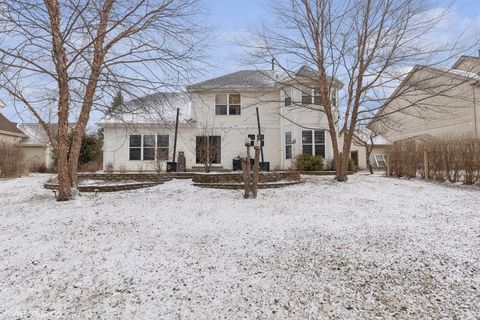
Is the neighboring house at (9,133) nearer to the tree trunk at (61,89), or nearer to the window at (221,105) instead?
the window at (221,105)

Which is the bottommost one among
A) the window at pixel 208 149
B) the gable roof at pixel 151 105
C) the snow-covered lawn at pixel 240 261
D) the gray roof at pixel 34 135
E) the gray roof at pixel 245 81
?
the snow-covered lawn at pixel 240 261

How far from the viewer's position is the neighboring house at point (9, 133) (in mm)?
21602

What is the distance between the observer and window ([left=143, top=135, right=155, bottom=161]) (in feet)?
53.1

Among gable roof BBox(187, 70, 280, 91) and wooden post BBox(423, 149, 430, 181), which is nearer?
wooden post BBox(423, 149, 430, 181)

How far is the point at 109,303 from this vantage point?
296cm

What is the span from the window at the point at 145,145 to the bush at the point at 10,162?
16.6ft

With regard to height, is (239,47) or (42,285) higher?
(239,47)

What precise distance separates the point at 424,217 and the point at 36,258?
6.43 metres

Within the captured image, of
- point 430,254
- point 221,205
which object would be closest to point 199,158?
point 221,205

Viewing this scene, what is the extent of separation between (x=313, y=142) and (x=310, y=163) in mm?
1713

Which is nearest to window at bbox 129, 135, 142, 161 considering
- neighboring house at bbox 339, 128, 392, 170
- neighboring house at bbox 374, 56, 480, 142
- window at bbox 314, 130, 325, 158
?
window at bbox 314, 130, 325, 158

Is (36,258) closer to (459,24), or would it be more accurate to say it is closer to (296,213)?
Answer: (296,213)

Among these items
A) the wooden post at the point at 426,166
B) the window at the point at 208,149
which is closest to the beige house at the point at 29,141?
the window at the point at 208,149

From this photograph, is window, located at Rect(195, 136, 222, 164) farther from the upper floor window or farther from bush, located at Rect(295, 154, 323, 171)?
bush, located at Rect(295, 154, 323, 171)
